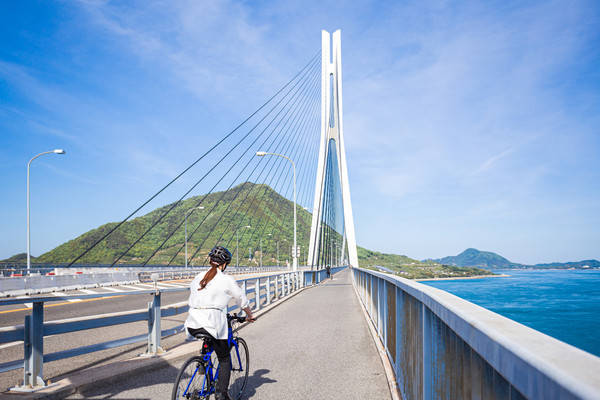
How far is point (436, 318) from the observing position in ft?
11.3

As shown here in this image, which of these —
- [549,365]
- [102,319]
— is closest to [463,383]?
[549,365]

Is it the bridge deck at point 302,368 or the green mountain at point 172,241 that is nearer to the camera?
the bridge deck at point 302,368

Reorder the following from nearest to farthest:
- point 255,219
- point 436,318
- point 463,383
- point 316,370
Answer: point 463,383
point 436,318
point 316,370
point 255,219

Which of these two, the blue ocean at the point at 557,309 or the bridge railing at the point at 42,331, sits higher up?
the bridge railing at the point at 42,331

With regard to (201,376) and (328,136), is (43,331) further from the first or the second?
(328,136)

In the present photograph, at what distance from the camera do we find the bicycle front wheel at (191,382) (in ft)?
13.5

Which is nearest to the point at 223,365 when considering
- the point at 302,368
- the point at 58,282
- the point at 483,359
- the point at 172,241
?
the point at 302,368

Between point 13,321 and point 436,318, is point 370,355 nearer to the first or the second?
point 436,318

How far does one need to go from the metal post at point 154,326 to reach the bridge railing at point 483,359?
390cm

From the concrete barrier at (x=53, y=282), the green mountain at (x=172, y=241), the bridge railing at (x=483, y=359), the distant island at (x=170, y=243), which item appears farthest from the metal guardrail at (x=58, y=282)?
the green mountain at (x=172, y=241)

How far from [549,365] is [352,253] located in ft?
135

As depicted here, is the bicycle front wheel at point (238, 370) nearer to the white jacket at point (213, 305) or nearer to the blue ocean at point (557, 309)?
the white jacket at point (213, 305)

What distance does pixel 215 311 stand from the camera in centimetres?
443

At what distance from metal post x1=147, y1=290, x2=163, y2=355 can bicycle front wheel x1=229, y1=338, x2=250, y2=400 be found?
6.71 ft
